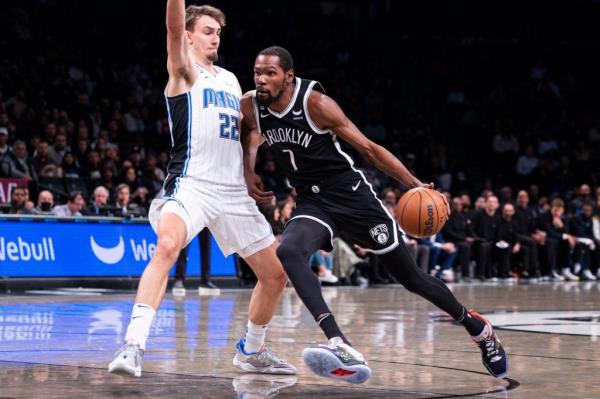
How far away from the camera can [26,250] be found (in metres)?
14.9

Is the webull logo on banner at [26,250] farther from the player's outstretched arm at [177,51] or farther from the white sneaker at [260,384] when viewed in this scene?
the white sneaker at [260,384]

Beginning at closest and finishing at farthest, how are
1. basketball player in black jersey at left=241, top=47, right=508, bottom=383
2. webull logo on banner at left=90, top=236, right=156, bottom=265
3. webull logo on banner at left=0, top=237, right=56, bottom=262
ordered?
basketball player in black jersey at left=241, top=47, right=508, bottom=383
webull logo on banner at left=0, top=237, right=56, bottom=262
webull logo on banner at left=90, top=236, right=156, bottom=265

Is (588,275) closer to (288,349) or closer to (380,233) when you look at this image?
(288,349)

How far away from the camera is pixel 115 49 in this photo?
23.6 m

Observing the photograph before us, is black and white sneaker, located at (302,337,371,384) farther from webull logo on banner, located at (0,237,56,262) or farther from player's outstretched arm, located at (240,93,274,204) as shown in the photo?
webull logo on banner, located at (0,237,56,262)

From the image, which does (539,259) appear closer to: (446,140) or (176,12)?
(446,140)

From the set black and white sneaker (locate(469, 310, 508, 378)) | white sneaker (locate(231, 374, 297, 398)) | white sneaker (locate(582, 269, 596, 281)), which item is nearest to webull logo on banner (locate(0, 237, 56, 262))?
white sneaker (locate(231, 374, 297, 398))

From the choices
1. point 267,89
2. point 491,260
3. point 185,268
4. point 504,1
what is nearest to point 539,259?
point 491,260

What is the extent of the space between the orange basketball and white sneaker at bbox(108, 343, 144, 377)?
1.95m

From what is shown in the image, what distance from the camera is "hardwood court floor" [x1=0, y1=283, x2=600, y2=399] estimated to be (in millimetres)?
5715

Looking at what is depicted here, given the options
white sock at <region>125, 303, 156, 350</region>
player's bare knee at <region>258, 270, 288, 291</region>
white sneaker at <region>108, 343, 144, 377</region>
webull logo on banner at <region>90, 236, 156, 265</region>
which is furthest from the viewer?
webull logo on banner at <region>90, 236, 156, 265</region>

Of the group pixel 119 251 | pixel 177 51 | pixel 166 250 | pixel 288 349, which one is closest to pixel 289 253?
pixel 166 250

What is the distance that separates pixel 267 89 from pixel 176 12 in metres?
0.74

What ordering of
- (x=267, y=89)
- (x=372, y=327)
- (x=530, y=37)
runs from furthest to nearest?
1. (x=530, y=37)
2. (x=372, y=327)
3. (x=267, y=89)
